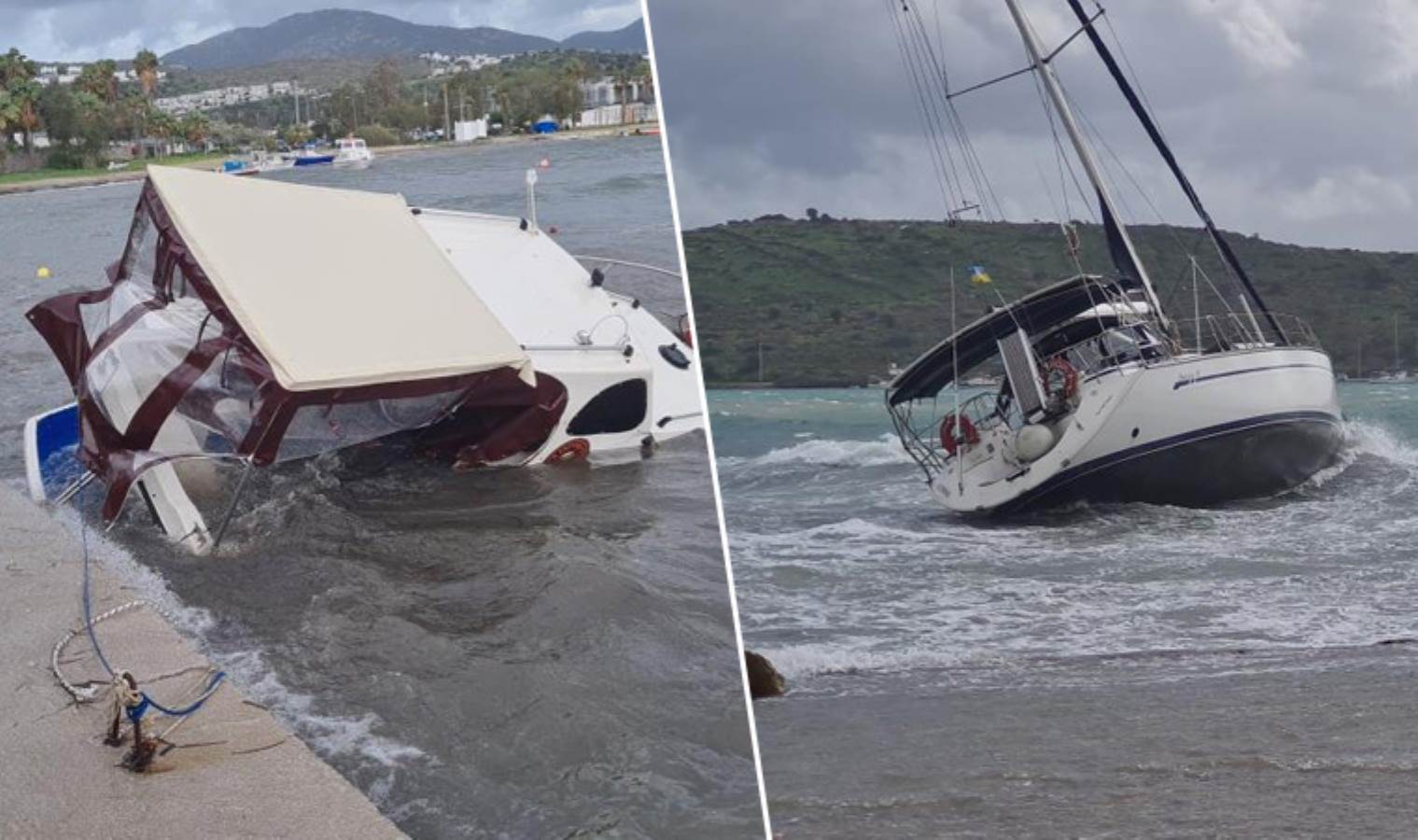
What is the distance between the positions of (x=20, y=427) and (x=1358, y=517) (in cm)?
513

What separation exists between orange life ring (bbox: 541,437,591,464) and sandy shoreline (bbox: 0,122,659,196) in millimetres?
1324

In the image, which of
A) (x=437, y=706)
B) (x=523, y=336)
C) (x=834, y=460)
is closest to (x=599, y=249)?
(x=523, y=336)

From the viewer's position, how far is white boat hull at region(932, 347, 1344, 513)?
500 cm

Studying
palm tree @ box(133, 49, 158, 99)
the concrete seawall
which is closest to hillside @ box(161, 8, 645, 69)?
palm tree @ box(133, 49, 158, 99)

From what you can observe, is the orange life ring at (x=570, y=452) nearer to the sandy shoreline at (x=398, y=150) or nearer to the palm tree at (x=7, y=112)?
the sandy shoreline at (x=398, y=150)

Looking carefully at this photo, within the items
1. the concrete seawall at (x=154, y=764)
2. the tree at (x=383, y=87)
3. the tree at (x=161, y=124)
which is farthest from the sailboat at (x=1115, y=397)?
the tree at (x=161, y=124)

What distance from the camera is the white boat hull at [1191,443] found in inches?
197

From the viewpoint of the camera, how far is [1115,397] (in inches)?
238

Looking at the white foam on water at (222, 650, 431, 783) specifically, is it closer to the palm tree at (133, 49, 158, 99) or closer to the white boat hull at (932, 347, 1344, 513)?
the palm tree at (133, 49, 158, 99)

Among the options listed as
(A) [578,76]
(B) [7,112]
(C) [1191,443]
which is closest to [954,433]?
(C) [1191,443]

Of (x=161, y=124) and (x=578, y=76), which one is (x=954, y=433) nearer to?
(x=578, y=76)

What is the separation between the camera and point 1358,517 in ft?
14.6

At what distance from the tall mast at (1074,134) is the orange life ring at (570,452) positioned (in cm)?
248

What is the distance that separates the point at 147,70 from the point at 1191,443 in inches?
137
